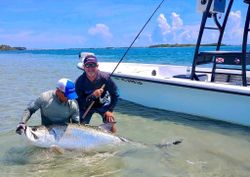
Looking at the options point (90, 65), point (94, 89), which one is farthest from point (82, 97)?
point (90, 65)

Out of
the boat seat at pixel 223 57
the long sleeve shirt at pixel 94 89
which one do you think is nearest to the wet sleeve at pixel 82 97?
the long sleeve shirt at pixel 94 89

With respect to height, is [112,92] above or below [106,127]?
above

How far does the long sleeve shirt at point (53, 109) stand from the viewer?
16.9ft

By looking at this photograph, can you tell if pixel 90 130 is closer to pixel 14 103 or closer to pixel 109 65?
pixel 14 103

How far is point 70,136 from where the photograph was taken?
5.07 metres

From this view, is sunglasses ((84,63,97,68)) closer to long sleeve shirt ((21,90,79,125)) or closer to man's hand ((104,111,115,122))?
long sleeve shirt ((21,90,79,125))

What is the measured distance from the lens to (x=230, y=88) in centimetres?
707

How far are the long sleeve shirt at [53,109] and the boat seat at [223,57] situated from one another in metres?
3.63

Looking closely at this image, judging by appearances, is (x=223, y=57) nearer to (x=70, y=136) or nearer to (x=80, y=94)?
(x=80, y=94)

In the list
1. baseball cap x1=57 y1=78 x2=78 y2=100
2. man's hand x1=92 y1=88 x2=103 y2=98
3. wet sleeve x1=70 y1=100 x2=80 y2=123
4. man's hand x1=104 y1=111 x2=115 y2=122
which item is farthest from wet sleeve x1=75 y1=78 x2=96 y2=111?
baseball cap x1=57 y1=78 x2=78 y2=100

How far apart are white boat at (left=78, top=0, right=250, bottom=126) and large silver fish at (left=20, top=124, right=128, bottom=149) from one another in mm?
2837

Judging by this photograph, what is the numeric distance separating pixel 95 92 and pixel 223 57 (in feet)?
10.5

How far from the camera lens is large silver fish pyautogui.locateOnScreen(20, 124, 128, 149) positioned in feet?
16.2

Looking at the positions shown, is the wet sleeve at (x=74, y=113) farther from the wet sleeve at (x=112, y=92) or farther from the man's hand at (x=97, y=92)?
the wet sleeve at (x=112, y=92)
